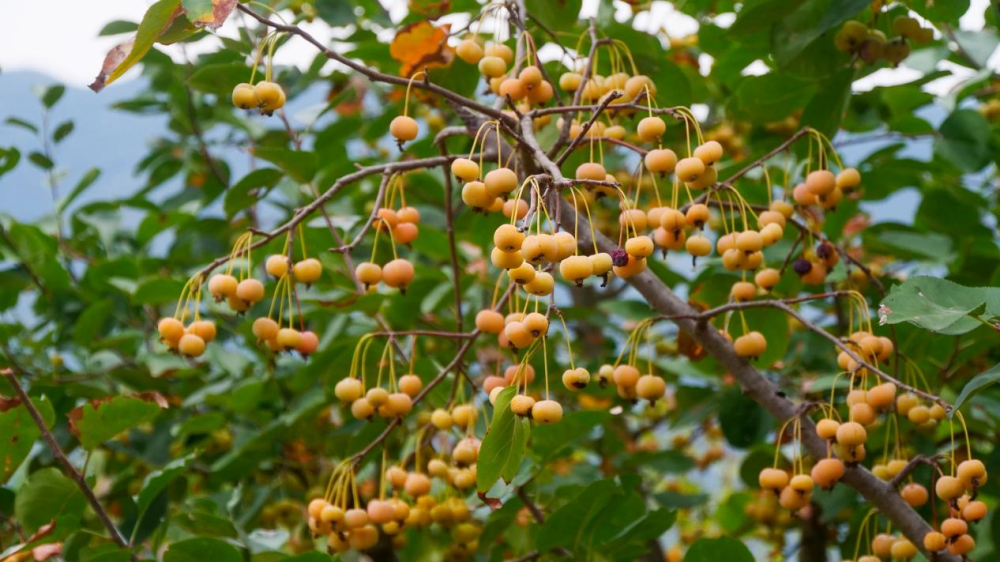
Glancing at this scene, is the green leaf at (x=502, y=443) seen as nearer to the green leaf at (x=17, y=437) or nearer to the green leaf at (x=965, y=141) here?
the green leaf at (x=17, y=437)

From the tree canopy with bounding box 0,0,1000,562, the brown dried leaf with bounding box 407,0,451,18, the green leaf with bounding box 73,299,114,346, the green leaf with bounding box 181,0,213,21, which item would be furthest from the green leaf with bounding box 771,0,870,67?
the green leaf with bounding box 73,299,114,346

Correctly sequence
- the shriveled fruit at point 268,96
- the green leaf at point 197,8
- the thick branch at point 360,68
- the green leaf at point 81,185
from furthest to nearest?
the green leaf at point 81,185
the shriveled fruit at point 268,96
the thick branch at point 360,68
the green leaf at point 197,8

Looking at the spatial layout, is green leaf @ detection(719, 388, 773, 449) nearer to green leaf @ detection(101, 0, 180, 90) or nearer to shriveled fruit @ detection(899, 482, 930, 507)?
shriveled fruit @ detection(899, 482, 930, 507)

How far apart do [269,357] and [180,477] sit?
0.61 meters

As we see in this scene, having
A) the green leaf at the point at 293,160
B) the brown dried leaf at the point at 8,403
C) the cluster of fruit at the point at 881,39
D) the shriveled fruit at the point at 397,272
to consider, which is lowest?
the brown dried leaf at the point at 8,403

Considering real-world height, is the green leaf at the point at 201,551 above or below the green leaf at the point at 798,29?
below

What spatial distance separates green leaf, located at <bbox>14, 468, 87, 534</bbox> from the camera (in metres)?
1.60

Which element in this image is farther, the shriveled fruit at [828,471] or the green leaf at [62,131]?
the green leaf at [62,131]

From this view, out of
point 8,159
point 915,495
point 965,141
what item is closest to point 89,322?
point 8,159

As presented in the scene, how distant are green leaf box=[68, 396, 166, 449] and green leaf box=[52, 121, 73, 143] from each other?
6.52ft

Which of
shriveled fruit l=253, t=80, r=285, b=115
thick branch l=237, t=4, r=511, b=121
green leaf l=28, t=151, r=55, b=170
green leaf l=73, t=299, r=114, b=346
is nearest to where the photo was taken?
thick branch l=237, t=4, r=511, b=121

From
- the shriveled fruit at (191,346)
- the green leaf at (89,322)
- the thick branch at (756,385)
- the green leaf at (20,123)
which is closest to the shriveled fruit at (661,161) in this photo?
the thick branch at (756,385)

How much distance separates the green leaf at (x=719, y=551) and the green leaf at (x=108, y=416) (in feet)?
3.04

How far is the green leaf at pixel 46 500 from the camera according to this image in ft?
5.25
